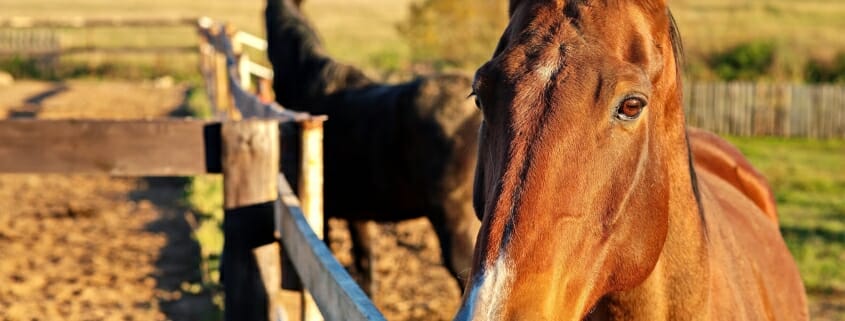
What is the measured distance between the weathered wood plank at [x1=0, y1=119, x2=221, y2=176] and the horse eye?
183cm

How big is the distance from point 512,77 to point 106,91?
1843 centimetres

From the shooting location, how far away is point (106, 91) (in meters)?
19.3

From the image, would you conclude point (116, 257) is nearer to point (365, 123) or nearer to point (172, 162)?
point (365, 123)

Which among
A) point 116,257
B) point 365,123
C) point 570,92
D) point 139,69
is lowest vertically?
point 139,69

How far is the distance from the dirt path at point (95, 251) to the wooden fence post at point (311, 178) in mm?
2152

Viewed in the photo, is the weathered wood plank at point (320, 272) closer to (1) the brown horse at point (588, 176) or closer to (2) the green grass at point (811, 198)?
(1) the brown horse at point (588, 176)

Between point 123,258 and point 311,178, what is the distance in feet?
13.6

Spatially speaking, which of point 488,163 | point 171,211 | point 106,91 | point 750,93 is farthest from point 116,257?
point 750,93

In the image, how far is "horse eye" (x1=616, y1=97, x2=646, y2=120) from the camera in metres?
2.01

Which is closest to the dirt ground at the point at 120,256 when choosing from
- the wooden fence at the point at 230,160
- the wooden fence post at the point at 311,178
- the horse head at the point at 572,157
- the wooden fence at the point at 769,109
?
the wooden fence post at the point at 311,178

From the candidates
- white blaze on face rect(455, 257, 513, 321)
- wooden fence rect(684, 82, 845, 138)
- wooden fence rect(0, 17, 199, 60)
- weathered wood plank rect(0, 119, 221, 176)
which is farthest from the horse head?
wooden fence rect(684, 82, 845, 138)

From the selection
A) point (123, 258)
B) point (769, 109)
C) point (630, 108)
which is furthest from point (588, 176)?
point (769, 109)

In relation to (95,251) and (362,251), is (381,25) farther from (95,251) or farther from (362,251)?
(362,251)

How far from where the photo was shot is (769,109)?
19641 mm
